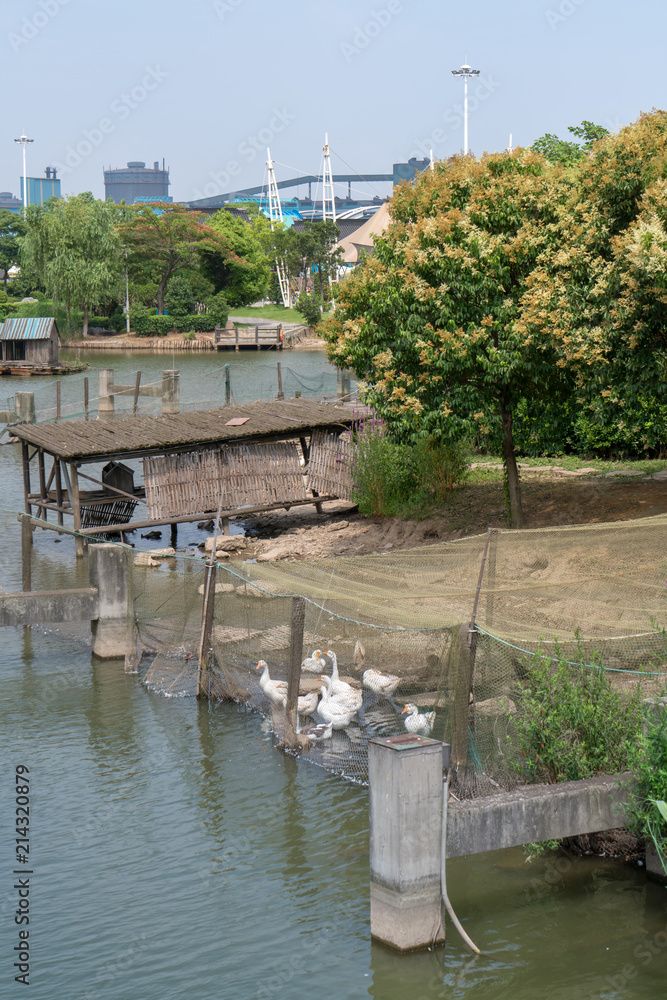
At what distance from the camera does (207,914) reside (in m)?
8.95

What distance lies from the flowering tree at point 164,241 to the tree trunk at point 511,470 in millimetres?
61458

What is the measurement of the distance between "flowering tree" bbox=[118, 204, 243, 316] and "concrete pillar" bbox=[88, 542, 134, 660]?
64386 millimetres

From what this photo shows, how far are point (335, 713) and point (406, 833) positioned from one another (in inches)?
169

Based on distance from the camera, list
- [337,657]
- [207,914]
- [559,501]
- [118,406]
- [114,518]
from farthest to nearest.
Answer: [118,406], [114,518], [559,501], [337,657], [207,914]

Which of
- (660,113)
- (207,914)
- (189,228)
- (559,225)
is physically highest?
Result: (189,228)

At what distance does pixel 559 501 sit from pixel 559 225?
5559mm

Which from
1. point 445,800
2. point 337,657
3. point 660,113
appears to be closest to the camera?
point 445,800

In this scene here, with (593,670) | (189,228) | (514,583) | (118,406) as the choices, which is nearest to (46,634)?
(514,583)

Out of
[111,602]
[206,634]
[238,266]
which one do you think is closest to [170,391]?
[111,602]

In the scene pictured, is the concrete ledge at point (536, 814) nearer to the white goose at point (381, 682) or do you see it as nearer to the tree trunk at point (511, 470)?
the white goose at point (381, 682)

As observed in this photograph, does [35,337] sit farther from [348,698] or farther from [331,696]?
[348,698]

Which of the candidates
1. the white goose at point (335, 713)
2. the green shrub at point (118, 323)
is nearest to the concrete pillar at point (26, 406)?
the white goose at point (335, 713)

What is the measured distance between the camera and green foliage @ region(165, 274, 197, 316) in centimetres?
7981

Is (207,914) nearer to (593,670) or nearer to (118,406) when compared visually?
(593,670)
